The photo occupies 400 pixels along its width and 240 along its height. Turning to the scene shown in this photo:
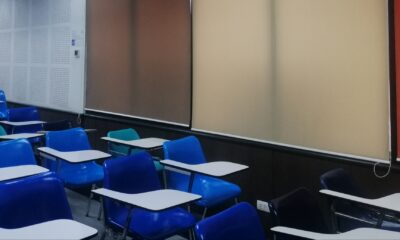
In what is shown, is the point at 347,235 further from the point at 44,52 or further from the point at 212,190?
the point at 44,52

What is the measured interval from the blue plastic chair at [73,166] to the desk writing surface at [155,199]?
115 cm

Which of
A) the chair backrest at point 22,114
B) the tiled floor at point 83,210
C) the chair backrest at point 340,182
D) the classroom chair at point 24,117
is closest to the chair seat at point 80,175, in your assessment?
the tiled floor at point 83,210

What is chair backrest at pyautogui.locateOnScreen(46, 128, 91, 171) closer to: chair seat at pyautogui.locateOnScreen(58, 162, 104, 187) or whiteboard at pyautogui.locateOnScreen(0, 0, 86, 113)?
chair seat at pyautogui.locateOnScreen(58, 162, 104, 187)

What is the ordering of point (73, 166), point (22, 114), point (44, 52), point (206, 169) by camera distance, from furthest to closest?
point (44, 52)
point (22, 114)
point (73, 166)
point (206, 169)

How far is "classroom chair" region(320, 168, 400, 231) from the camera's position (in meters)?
2.54

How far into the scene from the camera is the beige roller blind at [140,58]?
413cm

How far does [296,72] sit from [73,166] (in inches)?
81.1

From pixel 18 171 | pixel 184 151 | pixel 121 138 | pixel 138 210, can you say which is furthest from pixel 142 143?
pixel 18 171

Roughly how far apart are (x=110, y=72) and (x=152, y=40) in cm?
89

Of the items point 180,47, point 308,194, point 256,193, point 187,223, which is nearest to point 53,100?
point 180,47

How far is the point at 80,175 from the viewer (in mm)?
3541

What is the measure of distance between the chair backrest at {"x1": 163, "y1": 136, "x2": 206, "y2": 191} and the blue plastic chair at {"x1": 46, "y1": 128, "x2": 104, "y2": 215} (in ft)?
2.14

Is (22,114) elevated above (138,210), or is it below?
above

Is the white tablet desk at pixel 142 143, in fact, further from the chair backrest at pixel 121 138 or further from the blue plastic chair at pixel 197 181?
the blue plastic chair at pixel 197 181
